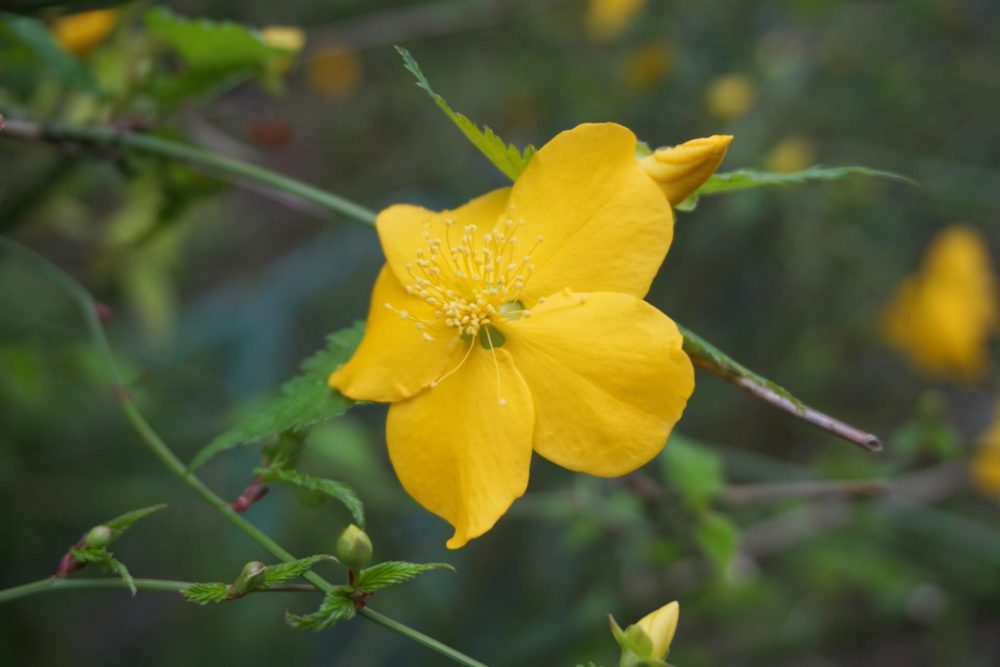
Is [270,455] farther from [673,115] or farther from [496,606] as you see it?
[673,115]

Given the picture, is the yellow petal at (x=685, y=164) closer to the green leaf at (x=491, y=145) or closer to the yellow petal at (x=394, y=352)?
the green leaf at (x=491, y=145)

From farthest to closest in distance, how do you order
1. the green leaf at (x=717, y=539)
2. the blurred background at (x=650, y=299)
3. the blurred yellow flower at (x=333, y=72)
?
the blurred yellow flower at (x=333, y=72)
the blurred background at (x=650, y=299)
the green leaf at (x=717, y=539)

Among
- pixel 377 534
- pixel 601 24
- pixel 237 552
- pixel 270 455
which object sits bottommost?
pixel 377 534

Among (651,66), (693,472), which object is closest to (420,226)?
(693,472)

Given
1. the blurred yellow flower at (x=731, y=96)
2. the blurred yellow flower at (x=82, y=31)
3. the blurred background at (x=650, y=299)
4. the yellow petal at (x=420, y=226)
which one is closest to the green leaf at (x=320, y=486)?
the yellow petal at (x=420, y=226)

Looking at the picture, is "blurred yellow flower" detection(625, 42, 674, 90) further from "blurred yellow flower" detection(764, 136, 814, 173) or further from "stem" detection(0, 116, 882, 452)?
"stem" detection(0, 116, 882, 452)

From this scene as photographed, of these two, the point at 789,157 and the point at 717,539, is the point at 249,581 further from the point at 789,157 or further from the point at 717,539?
the point at 789,157

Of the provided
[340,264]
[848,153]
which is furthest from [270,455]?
[848,153]
